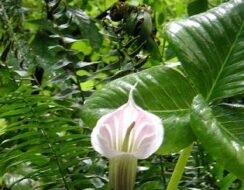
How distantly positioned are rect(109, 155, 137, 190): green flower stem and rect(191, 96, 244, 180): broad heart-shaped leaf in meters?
0.09

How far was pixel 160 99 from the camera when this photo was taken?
64cm

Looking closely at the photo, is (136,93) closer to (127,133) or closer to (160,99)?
(160,99)

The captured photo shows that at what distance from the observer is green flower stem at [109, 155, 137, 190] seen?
0.49 metres

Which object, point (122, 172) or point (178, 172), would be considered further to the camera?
point (178, 172)

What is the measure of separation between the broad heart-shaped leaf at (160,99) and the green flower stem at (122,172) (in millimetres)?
101

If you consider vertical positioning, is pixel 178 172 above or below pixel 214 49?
below

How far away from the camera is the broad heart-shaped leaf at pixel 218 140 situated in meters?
0.54

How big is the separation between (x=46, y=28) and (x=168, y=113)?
40 cm

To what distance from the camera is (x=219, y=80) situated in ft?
2.20

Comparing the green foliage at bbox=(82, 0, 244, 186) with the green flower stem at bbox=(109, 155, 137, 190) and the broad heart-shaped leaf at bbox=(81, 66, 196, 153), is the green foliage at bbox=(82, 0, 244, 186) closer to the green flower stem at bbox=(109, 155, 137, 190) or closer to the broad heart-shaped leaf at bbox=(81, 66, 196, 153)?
the broad heart-shaped leaf at bbox=(81, 66, 196, 153)

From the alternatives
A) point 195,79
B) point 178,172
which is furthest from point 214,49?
point 178,172

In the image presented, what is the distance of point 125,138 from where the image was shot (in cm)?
49

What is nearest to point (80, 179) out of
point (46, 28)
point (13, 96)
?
point (13, 96)

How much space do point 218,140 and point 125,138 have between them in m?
0.10
